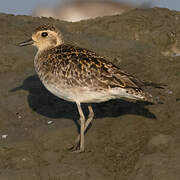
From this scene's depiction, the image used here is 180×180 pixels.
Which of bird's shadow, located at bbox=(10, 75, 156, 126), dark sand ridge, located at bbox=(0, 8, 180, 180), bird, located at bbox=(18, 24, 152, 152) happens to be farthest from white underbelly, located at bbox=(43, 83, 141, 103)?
bird's shadow, located at bbox=(10, 75, 156, 126)

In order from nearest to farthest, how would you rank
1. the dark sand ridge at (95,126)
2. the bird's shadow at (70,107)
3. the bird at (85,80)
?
the dark sand ridge at (95,126), the bird at (85,80), the bird's shadow at (70,107)

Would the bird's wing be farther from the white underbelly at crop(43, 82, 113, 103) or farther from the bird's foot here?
the bird's foot

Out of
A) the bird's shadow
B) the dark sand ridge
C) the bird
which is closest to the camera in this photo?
the dark sand ridge

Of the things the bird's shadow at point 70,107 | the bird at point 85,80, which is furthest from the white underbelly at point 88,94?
the bird's shadow at point 70,107

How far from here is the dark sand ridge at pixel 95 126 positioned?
7887 millimetres

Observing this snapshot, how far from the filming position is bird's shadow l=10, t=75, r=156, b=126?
1003 centimetres

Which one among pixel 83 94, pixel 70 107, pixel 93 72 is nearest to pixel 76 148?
pixel 83 94

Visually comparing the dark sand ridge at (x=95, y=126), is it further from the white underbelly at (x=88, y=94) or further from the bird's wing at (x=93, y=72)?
the bird's wing at (x=93, y=72)

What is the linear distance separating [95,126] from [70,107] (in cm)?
126

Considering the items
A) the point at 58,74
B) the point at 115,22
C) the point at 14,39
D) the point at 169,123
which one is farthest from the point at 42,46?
the point at 115,22

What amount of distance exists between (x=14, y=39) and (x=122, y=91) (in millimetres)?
6765

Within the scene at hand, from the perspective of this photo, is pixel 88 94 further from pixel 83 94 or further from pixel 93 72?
pixel 93 72

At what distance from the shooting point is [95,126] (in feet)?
31.2

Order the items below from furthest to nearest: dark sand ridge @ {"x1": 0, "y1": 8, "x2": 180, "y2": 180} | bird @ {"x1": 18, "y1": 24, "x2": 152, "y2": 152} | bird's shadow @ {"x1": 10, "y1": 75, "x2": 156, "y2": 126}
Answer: bird's shadow @ {"x1": 10, "y1": 75, "x2": 156, "y2": 126}, bird @ {"x1": 18, "y1": 24, "x2": 152, "y2": 152}, dark sand ridge @ {"x1": 0, "y1": 8, "x2": 180, "y2": 180}
